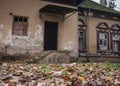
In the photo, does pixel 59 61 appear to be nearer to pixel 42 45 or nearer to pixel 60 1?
pixel 42 45

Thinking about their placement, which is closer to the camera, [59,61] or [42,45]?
[59,61]

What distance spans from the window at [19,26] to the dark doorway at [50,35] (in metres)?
1.66

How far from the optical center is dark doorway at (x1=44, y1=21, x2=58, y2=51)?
1714 cm

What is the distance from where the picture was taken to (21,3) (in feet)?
51.7

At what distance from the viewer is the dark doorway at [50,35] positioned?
1714 cm

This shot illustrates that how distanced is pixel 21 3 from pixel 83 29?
7.97 meters

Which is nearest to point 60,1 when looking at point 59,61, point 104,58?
point 59,61

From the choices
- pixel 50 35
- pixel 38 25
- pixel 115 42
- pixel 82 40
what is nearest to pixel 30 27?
pixel 38 25

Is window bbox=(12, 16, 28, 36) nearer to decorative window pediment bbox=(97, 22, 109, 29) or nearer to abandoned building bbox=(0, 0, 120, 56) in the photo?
abandoned building bbox=(0, 0, 120, 56)

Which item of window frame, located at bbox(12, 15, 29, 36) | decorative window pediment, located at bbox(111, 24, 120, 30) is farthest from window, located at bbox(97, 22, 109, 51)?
window frame, located at bbox(12, 15, 29, 36)

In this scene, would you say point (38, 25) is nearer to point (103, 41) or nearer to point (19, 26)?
point (19, 26)

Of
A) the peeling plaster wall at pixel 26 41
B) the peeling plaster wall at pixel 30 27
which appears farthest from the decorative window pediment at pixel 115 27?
the peeling plaster wall at pixel 26 41

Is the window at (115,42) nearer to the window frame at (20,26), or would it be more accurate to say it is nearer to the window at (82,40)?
the window at (82,40)

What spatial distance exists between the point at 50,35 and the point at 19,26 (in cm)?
241
